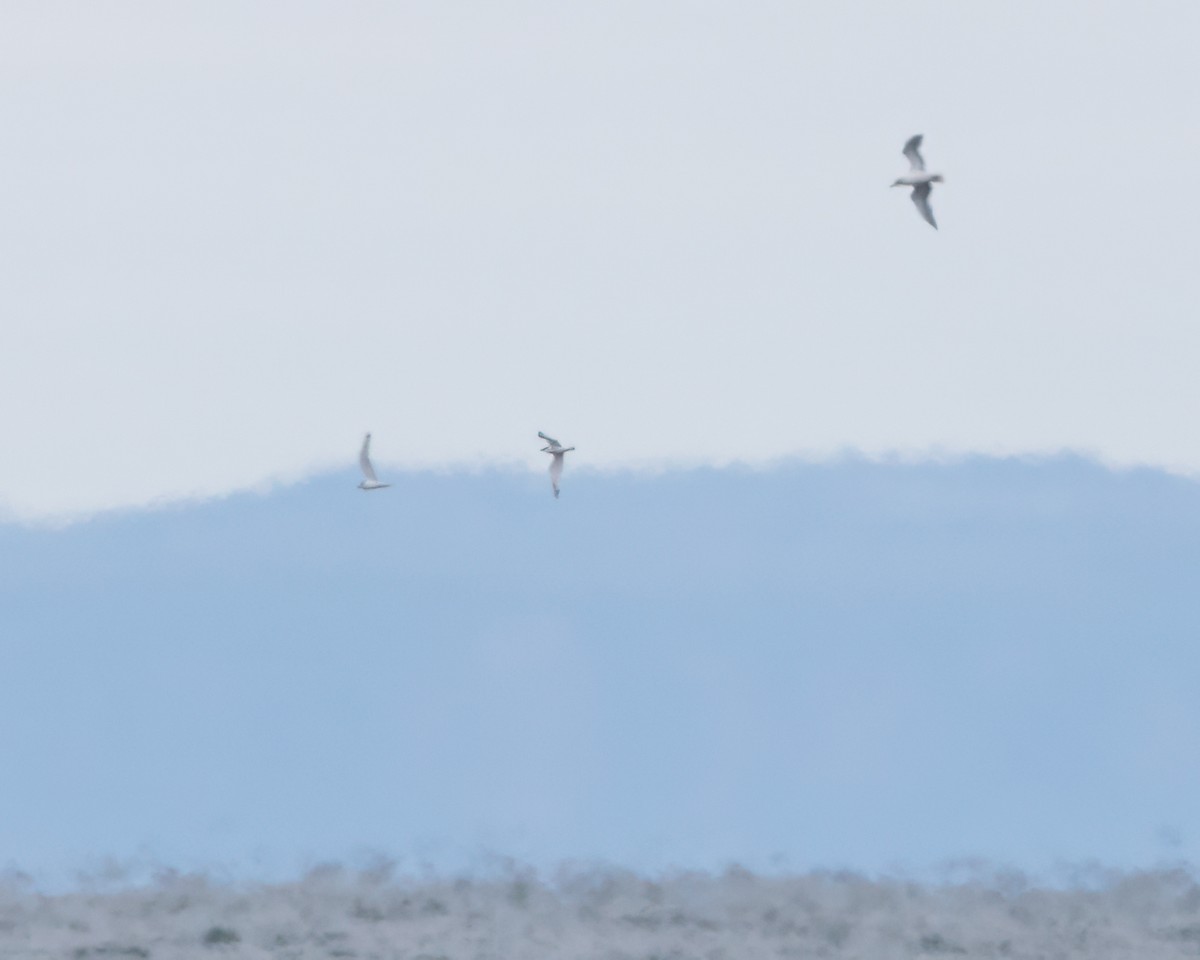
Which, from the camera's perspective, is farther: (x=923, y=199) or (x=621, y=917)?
(x=621, y=917)

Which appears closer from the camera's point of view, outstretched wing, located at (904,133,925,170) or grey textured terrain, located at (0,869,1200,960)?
outstretched wing, located at (904,133,925,170)

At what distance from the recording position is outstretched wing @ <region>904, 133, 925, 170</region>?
39312 mm

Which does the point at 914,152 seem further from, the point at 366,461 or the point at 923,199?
the point at 366,461

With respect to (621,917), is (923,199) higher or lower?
higher

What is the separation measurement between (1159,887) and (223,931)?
16.4m

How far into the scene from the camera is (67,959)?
4191cm

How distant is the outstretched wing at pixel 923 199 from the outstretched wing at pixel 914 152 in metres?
0.33

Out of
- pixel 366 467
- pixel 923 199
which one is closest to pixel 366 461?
pixel 366 467

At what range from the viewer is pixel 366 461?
46.3 metres

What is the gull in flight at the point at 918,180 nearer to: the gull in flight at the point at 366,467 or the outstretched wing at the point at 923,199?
the outstretched wing at the point at 923,199

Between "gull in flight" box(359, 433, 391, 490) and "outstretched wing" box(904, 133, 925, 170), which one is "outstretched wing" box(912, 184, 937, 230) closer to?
"outstretched wing" box(904, 133, 925, 170)

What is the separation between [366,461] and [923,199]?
12.1 meters

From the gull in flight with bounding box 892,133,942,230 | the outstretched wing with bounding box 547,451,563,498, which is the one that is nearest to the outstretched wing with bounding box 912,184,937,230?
the gull in flight with bounding box 892,133,942,230

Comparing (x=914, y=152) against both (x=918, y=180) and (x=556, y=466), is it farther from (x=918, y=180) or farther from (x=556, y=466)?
(x=556, y=466)
